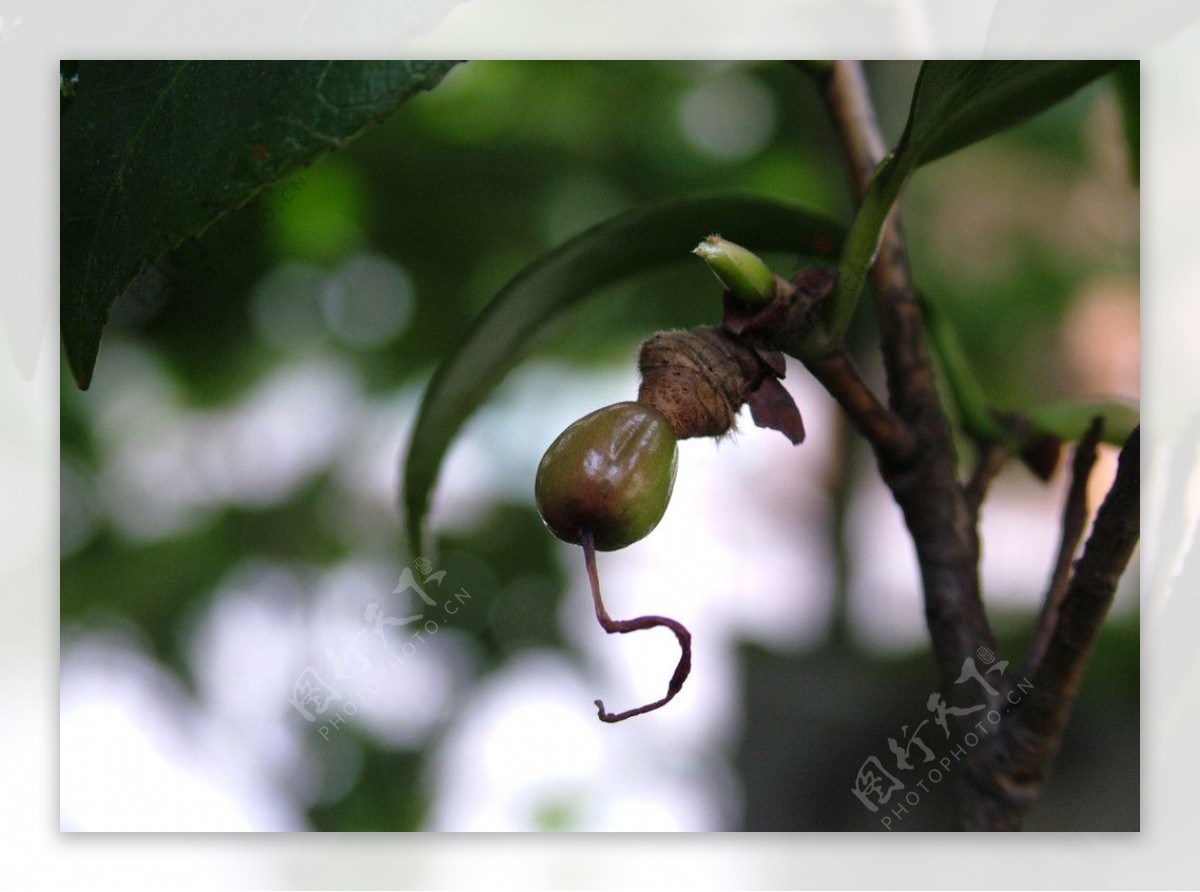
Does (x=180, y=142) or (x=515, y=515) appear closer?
(x=180, y=142)

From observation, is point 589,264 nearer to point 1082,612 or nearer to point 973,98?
point 973,98

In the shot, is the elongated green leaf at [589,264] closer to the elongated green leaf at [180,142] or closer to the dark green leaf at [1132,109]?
the elongated green leaf at [180,142]

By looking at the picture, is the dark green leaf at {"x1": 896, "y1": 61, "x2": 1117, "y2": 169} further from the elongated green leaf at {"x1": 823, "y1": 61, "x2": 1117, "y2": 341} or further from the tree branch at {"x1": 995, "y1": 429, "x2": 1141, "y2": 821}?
the tree branch at {"x1": 995, "y1": 429, "x2": 1141, "y2": 821}

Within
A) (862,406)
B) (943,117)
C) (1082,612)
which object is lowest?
(1082,612)

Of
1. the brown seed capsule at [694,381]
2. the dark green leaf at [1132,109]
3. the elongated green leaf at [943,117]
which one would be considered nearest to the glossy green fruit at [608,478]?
the brown seed capsule at [694,381]

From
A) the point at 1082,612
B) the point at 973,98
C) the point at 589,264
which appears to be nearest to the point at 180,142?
the point at 589,264

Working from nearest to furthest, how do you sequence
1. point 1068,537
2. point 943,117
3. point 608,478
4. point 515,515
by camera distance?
point 608,478 → point 943,117 → point 1068,537 → point 515,515

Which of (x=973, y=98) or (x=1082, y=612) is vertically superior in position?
(x=973, y=98)

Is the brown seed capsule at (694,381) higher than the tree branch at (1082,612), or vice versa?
the brown seed capsule at (694,381)

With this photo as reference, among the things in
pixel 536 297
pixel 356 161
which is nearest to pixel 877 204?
pixel 536 297
